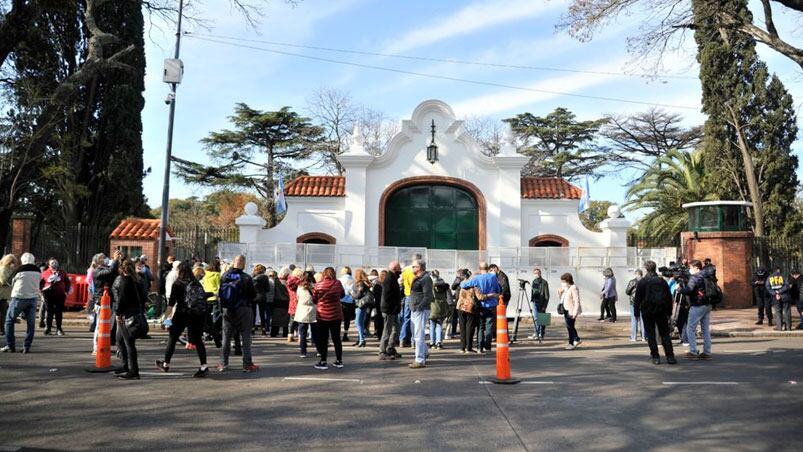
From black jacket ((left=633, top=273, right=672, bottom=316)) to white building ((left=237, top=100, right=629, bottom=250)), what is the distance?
13.0 meters

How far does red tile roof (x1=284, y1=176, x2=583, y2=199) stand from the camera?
24156 millimetres

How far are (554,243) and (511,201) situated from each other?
91.5 inches

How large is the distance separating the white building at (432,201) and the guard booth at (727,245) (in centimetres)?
321

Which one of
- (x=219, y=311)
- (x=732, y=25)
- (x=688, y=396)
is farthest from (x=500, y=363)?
(x=732, y=25)

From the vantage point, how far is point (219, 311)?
12734 millimetres

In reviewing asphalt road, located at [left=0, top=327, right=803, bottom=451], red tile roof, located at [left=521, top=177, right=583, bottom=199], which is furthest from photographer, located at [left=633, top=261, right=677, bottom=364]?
red tile roof, located at [left=521, top=177, right=583, bottom=199]

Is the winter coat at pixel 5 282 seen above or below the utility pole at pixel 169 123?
below

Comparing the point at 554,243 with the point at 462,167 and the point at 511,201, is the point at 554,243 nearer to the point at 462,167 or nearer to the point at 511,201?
the point at 511,201

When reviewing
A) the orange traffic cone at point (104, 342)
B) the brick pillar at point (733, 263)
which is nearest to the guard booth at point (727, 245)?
the brick pillar at point (733, 263)

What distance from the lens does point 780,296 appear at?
16203mm

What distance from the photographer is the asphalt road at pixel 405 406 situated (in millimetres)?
6055

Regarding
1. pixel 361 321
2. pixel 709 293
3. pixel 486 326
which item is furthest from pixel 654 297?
pixel 361 321

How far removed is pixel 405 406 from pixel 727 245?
1856cm

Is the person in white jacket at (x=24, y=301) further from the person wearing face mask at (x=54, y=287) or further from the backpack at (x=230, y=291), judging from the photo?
the backpack at (x=230, y=291)
